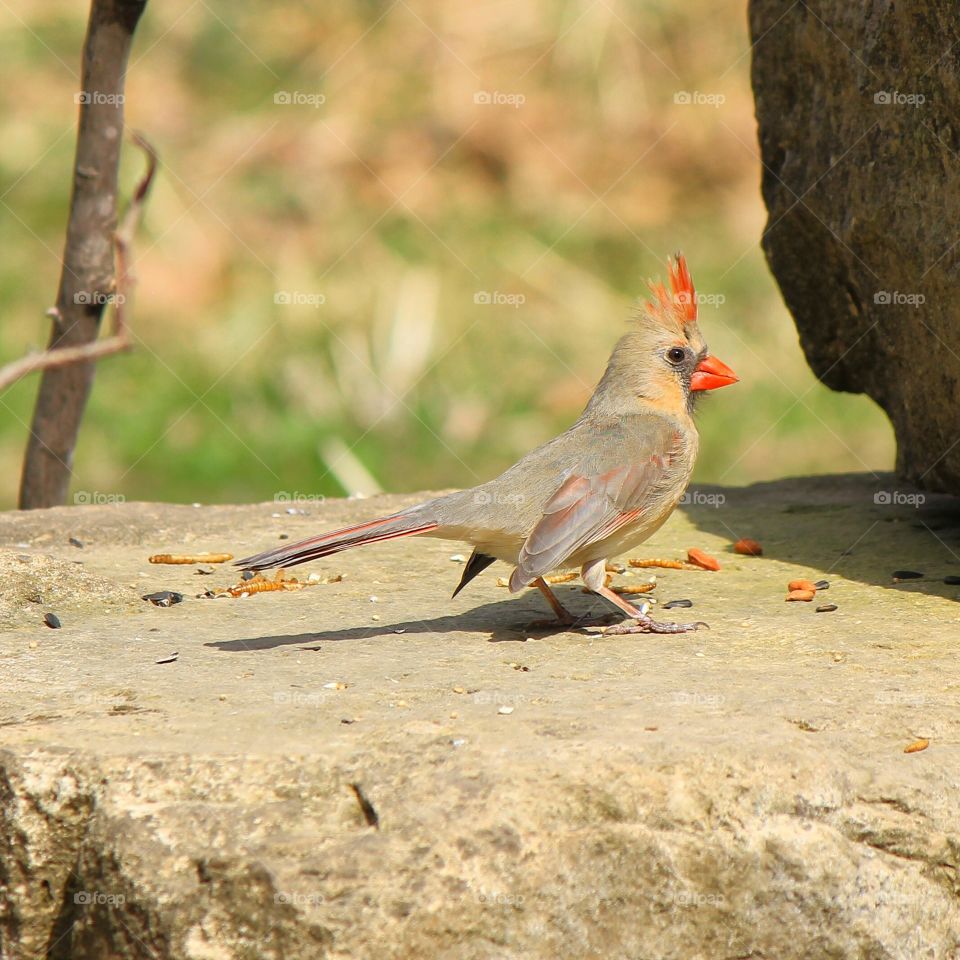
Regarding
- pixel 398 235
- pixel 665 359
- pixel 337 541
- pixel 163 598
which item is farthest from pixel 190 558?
pixel 398 235

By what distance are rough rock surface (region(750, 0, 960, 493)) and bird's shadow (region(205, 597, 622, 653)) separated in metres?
1.36

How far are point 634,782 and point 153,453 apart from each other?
6758 mm

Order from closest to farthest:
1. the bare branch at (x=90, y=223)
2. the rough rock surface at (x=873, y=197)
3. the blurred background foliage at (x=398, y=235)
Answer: the rough rock surface at (x=873, y=197) < the bare branch at (x=90, y=223) < the blurred background foliage at (x=398, y=235)

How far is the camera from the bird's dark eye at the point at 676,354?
200 inches

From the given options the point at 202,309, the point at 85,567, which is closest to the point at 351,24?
the point at 202,309

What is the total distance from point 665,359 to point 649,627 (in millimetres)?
1025

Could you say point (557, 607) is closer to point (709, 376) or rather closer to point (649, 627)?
point (649, 627)

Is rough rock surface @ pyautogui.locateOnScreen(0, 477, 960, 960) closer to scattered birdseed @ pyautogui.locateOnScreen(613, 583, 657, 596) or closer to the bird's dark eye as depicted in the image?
scattered birdseed @ pyautogui.locateOnScreen(613, 583, 657, 596)

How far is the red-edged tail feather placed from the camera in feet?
13.8

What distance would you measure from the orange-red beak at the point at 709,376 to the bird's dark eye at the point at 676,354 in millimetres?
68

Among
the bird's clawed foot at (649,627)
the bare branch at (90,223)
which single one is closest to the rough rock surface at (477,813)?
the bird's clawed foot at (649,627)

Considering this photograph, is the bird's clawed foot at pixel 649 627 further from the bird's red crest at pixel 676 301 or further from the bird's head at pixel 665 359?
the bird's red crest at pixel 676 301

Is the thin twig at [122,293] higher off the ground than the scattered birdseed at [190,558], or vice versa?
the thin twig at [122,293]

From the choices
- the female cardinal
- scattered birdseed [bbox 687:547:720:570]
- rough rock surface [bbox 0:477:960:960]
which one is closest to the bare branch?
the female cardinal
